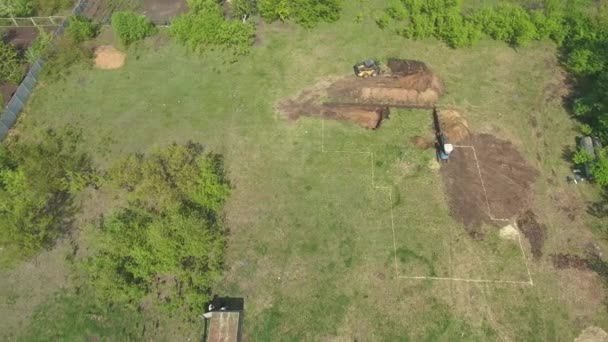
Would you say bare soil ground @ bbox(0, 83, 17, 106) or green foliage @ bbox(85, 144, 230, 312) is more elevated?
bare soil ground @ bbox(0, 83, 17, 106)

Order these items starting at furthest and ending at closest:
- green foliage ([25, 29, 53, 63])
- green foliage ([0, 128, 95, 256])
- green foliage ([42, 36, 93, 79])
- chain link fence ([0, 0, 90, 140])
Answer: green foliage ([42, 36, 93, 79]) < green foliage ([25, 29, 53, 63]) < chain link fence ([0, 0, 90, 140]) < green foliage ([0, 128, 95, 256])

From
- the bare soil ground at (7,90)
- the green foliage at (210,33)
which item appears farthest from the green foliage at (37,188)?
the green foliage at (210,33)

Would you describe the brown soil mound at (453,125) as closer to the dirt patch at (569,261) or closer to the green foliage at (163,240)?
the dirt patch at (569,261)

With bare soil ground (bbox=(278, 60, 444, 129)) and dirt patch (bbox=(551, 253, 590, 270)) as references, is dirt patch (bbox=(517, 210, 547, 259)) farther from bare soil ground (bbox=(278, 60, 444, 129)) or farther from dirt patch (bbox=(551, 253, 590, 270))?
bare soil ground (bbox=(278, 60, 444, 129))

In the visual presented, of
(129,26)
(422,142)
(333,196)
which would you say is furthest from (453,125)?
(129,26)

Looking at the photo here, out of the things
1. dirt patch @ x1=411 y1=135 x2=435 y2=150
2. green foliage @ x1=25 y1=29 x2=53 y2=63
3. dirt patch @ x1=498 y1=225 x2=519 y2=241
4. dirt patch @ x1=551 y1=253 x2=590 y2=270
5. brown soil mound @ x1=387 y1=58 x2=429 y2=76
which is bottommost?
dirt patch @ x1=551 y1=253 x2=590 y2=270

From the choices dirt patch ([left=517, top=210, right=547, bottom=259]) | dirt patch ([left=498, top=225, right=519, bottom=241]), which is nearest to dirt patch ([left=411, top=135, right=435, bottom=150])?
dirt patch ([left=498, top=225, right=519, bottom=241])

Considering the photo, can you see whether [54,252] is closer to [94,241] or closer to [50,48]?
[94,241]

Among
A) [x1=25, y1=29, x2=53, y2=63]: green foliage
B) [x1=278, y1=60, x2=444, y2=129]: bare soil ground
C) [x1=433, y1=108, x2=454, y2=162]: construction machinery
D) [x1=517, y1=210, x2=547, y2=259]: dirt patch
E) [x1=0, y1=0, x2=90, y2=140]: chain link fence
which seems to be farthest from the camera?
[x1=25, y1=29, x2=53, y2=63]: green foliage
